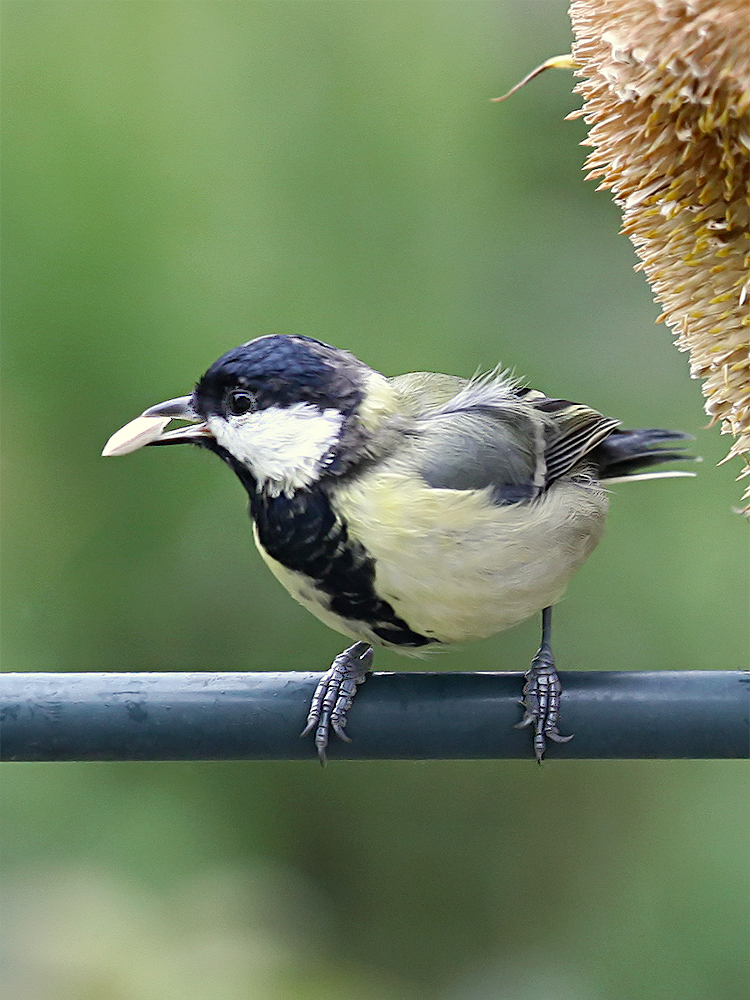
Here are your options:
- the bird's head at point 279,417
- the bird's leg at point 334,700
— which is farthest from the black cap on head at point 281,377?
the bird's leg at point 334,700

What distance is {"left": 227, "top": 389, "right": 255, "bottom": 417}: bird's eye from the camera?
3.71 feet

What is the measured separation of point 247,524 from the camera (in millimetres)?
→ 1722

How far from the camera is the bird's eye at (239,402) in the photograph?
1.13 m

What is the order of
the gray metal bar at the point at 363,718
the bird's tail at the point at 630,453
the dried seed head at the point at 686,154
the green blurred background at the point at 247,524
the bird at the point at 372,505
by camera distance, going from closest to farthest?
the dried seed head at the point at 686,154
the gray metal bar at the point at 363,718
the bird at the point at 372,505
the bird's tail at the point at 630,453
the green blurred background at the point at 247,524

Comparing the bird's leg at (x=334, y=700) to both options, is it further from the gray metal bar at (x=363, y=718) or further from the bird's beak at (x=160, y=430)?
the bird's beak at (x=160, y=430)

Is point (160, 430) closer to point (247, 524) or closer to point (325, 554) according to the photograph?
point (325, 554)

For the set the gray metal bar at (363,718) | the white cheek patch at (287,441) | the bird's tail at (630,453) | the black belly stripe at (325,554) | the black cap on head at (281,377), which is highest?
the bird's tail at (630,453)

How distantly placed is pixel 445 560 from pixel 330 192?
2.94 feet

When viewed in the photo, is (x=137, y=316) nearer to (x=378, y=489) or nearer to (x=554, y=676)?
(x=378, y=489)

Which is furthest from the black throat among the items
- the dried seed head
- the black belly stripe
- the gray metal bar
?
the dried seed head

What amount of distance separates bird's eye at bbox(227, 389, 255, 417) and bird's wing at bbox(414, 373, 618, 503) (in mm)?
158

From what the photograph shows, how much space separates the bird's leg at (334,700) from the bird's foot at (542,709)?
145 millimetres

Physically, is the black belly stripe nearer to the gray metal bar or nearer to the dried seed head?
the gray metal bar

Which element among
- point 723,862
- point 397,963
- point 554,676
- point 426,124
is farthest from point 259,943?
point 426,124
